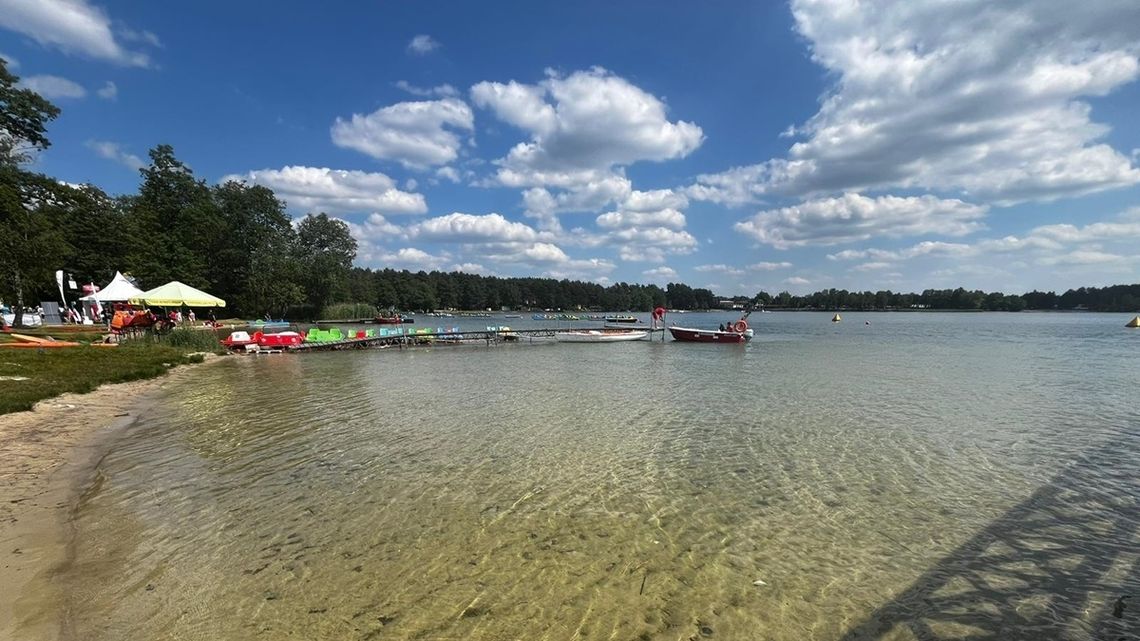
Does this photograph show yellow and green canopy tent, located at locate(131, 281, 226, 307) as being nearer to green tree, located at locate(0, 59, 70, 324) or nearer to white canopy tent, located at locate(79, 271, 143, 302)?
white canopy tent, located at locate(79, 271, 143, 302)

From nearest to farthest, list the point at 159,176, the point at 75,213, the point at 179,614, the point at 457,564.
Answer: the point at 179,614 → the point at 457,564 → the point at 75,213 → the point at 159,176

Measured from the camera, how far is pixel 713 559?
5680mm

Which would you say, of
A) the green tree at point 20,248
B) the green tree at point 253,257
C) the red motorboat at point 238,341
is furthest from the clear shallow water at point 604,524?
the green tree at point 253,257

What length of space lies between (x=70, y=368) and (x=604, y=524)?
737 inches

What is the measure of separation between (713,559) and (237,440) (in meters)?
9.67

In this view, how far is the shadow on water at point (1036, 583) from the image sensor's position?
445cm

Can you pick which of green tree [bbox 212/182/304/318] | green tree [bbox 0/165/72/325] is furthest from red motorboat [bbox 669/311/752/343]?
green tree [bbox 212/182/304/318]

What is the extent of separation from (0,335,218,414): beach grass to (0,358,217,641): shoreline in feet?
1.14

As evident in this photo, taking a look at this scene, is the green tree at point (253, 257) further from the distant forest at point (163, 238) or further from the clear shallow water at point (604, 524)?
the clear shallow water at point (604, 524)

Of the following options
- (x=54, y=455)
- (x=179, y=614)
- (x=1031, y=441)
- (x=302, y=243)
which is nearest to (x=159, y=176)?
(x=302, y=243)

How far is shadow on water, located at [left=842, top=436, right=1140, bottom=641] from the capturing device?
4.45 metres

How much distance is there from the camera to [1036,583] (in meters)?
5.23

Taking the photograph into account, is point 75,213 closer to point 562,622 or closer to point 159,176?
point 159,176

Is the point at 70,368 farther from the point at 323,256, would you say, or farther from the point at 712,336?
the point at 323,256
